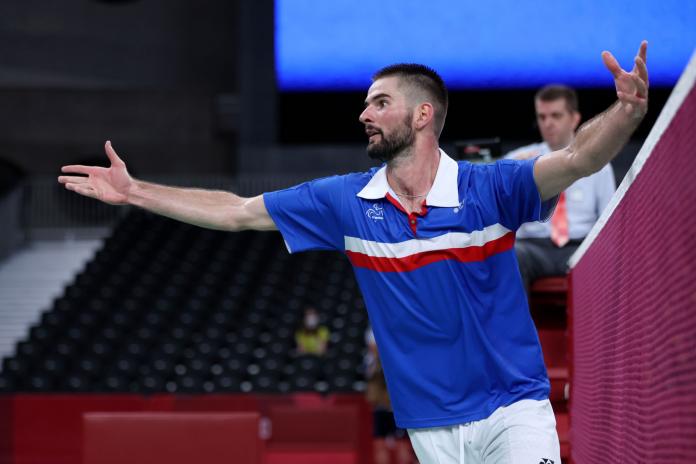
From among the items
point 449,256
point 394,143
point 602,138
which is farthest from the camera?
point 394,143

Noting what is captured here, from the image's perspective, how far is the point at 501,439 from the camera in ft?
10.4

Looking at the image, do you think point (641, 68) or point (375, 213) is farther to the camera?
point (375, 213)

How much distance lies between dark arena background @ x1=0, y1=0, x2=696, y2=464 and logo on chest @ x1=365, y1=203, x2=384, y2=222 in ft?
5.57

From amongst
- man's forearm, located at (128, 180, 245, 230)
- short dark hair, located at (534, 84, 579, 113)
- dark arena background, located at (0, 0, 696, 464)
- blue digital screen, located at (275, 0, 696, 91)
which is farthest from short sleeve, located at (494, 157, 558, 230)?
blue digital screen, located at (275, 0, 696, 91)

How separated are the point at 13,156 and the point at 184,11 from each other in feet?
13.8

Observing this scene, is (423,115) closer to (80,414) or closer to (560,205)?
(560,205)

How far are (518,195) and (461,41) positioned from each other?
13.5 meters

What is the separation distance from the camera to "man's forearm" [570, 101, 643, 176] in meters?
2.67

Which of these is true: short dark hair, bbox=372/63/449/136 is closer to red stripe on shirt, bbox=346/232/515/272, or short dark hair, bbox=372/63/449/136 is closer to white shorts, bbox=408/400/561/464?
red stripe on shirt, bbox=346/232/515/272

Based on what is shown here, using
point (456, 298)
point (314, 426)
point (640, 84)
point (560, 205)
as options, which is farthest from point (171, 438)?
point (640, 84)

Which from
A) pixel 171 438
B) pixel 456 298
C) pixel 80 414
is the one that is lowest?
pixel 171 438

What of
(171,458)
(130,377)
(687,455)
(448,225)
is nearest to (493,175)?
(448,225)

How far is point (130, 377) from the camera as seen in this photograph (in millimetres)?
13180

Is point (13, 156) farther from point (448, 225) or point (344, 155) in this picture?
point (448, 225)
